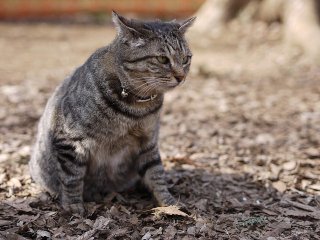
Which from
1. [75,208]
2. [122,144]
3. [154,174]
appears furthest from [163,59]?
[75,208]

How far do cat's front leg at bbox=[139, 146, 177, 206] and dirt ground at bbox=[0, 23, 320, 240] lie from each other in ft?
0.43

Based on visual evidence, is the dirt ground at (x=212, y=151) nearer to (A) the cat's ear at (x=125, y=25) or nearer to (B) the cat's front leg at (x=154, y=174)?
(B) the cat's front leg at (x=154, y=174)

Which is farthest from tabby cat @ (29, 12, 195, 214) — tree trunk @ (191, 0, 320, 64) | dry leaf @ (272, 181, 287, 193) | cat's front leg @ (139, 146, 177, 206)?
tree trunk @ (191, 0, 320, 64)

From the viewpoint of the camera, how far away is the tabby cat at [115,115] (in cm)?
360

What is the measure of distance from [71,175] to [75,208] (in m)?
0.24

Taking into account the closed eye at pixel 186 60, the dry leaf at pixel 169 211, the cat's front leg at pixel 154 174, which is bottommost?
the dry leaf at pixel 169 211

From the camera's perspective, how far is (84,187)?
160 inches

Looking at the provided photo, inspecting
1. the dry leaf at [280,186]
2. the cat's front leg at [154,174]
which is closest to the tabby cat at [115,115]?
the cat's front leg at [154,174]

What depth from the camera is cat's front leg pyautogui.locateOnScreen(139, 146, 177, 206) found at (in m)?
4.05

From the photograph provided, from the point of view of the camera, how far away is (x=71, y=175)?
12.6ft

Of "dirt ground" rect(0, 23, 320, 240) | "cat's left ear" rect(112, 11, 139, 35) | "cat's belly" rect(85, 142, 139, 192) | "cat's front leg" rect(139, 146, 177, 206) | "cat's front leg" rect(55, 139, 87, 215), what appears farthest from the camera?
"cat's front leg" rect(139, 146, 177, 206)

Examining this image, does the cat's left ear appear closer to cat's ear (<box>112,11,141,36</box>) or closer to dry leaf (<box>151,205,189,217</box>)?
cat's ear (<box>112,11,141,36</box>)

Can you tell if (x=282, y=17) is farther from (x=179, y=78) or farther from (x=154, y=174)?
(x=179, y=78)

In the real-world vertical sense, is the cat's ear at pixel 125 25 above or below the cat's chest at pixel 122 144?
above
